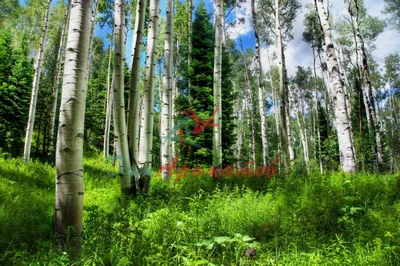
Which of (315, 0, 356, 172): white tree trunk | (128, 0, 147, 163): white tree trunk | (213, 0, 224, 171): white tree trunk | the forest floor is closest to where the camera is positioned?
the forest floor

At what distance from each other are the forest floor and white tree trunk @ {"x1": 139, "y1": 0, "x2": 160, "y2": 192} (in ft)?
1.63

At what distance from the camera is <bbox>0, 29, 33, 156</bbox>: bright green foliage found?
14.8 meters

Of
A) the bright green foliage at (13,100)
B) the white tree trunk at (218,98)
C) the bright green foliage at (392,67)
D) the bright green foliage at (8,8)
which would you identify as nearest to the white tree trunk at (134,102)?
the white tree trunk at (218,98)

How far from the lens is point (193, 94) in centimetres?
1269

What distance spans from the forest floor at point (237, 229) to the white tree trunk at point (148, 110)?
0.50m

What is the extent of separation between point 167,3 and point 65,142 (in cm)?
566

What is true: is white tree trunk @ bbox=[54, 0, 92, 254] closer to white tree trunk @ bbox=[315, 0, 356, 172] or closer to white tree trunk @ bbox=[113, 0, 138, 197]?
white tree trunk @ bbox=[113, 0, 138, 197]

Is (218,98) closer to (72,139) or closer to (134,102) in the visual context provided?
(134,102)

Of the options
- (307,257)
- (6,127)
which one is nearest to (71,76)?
(307,257)

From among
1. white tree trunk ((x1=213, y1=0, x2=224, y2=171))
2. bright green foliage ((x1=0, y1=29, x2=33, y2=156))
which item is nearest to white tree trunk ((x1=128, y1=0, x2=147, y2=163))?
white tree trunk ((x1=213, y1=0, x2=224, y2=171))

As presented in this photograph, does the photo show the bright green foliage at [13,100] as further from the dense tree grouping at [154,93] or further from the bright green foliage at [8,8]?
the bright green foliage at [8,8]

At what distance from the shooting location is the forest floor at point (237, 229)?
2377 mm

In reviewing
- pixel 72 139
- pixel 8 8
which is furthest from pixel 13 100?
pixel 72 139

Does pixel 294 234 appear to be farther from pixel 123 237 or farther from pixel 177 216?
pixel 123 237
